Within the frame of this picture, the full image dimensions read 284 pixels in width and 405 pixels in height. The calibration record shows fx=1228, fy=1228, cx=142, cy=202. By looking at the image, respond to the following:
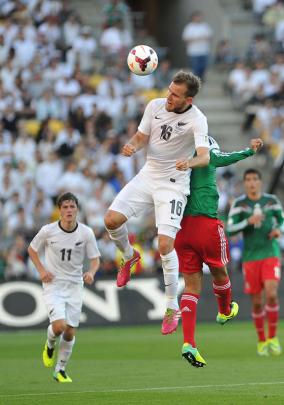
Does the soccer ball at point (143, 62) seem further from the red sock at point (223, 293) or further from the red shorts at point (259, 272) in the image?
the red shorts at point (259, 272)

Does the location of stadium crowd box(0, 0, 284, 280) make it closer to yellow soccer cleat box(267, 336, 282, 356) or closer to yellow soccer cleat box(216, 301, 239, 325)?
yellow soccer cleat box(267, 336, 282, 356)

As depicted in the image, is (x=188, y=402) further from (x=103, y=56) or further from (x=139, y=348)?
(x=103, y=56)

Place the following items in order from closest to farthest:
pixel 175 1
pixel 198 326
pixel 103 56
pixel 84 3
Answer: pixel 198 326, pixel 103 56, pixel 84 3, pixel 175 1

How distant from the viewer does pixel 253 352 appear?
744 inches

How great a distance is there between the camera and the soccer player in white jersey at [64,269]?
1542 cm

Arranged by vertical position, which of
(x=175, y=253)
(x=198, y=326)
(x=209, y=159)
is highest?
(x=209, y=159)

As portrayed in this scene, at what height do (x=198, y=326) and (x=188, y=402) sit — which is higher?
(x=188, y=402)

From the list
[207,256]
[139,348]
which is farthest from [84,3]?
[207,256]

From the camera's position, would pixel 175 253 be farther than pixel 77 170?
No

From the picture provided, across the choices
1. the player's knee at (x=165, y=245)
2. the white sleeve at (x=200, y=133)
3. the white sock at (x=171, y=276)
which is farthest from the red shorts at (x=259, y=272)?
the white sleeve at (x=200, y=133)

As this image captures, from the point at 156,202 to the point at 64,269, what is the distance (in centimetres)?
234

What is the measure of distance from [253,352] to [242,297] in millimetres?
5492

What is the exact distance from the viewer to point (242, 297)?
959 inches

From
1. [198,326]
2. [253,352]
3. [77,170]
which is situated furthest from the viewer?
[77,170]
